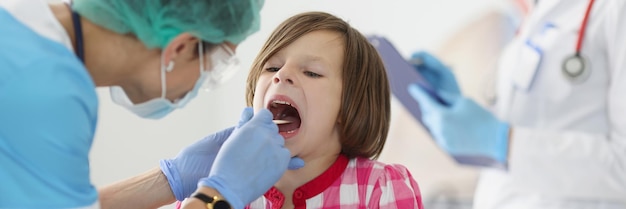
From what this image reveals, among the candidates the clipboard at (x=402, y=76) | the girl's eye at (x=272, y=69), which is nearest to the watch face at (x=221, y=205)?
the girl's eye at (x=272, y=69)

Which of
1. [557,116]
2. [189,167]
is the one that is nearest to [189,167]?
[189,167]

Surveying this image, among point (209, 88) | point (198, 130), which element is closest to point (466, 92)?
point (198, 130)

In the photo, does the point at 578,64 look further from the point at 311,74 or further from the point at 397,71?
the point at 311,74

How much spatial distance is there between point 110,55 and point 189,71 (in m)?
0.14

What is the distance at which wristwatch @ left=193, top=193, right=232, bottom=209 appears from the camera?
4.08 ft

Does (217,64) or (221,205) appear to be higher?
(217,64)

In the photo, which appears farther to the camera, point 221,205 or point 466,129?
point 466,129

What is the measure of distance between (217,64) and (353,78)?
380 millimetres

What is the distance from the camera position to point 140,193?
4.99 ft

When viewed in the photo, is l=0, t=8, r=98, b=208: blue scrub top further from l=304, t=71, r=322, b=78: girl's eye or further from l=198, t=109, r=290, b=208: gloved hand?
l=304, t=71, r=322, b=78: girl's eye

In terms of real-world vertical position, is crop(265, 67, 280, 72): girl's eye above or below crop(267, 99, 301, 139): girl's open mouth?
above

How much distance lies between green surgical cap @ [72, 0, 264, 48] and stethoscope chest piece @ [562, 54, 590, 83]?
79 cm

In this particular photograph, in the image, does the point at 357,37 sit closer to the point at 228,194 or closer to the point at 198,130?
the point at 228,194

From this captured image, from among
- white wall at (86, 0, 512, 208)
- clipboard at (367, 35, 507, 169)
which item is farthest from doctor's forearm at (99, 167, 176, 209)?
Answer: white wall at (86, 0, 512, 208)
